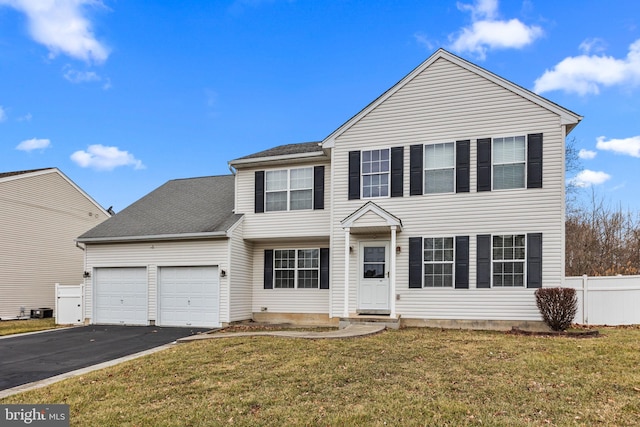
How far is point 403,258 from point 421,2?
361 inches

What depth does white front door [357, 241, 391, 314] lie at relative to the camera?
1237 cm

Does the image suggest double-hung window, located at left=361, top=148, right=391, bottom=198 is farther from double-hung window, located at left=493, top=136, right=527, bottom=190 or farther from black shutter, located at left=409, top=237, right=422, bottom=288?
double-hung window, located at left=493, top=136, right=527, bottom=190

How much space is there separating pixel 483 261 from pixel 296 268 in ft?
20.8

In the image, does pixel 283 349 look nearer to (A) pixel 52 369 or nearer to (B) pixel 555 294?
(A) pixel 52 369

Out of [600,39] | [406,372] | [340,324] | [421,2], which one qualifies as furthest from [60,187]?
[600,39]

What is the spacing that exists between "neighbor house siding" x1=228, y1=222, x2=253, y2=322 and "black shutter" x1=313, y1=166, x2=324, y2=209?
285cm

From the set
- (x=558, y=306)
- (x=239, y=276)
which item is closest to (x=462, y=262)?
(x=558, y=306)

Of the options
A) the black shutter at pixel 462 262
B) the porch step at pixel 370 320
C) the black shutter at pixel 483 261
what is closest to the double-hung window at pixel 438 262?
the black shutter at pixel 462 262

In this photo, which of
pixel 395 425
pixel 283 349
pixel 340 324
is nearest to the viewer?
pixel 395 425

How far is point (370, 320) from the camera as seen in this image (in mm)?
11500

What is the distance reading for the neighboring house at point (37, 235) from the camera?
1792cm

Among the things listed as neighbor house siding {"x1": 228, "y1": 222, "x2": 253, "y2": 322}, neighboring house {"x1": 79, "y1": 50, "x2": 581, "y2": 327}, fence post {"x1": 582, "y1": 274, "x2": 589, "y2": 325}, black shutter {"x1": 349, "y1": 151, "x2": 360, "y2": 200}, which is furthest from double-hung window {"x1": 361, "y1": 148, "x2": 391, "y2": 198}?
fence post {"x1": 582, "y1": 274, "x2": 589, "y2": 325}

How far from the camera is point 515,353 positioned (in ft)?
25.7

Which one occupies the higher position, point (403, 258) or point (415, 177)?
point (415, 177)
